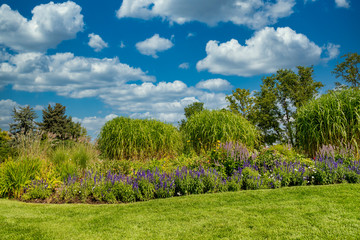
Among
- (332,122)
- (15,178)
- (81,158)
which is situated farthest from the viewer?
(81,158)

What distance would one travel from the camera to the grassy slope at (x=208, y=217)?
11.5 feet

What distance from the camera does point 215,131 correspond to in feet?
28.9

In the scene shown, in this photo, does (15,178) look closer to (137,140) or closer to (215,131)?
(137,140)

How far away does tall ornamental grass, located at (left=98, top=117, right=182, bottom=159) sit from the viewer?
9.59 metres

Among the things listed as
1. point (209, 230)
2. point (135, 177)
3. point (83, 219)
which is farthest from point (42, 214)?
point (209, 230)

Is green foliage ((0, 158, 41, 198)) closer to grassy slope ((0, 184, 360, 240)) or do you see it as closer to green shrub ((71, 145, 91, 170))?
grassy slope ((0, 184, 360, 240))

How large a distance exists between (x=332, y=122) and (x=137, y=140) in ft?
20.4

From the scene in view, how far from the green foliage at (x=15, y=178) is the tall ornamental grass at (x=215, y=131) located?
5008 millimetres

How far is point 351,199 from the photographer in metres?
4.66

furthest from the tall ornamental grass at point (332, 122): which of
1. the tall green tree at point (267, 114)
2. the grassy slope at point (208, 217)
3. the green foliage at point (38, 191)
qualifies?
the tall green tree at point (267, 114)

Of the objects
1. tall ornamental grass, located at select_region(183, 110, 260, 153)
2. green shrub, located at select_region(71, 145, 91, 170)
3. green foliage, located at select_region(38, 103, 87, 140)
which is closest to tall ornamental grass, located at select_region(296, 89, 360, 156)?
tall ornamental grass, located at select_region(183, 110, 260, 153)

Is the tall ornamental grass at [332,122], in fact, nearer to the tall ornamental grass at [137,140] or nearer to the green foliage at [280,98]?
the tall ornamental grass at [137,140]

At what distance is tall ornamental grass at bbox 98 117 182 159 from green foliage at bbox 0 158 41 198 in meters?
3.37

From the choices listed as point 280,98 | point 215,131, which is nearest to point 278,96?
point 280,98
